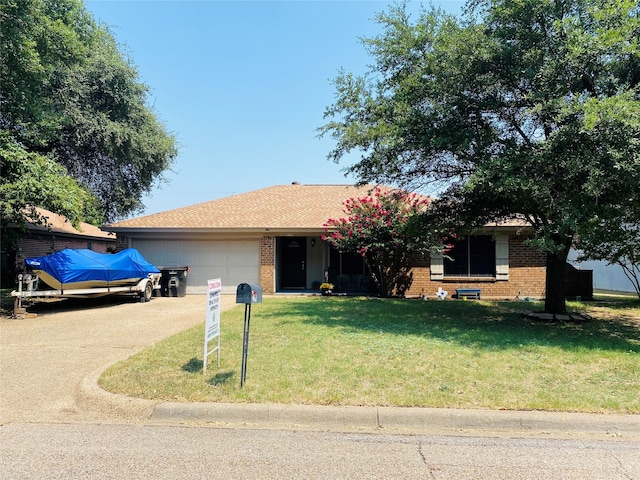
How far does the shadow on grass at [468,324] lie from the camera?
25.1 feet

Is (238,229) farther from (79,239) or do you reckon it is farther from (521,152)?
(79,239)

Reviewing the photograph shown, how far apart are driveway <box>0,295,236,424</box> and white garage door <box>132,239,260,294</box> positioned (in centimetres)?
323

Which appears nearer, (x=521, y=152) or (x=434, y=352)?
(x=434, y=352)

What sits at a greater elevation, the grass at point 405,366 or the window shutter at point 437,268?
the window shutter at point 437,268

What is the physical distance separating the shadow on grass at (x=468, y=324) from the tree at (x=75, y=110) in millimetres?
7126

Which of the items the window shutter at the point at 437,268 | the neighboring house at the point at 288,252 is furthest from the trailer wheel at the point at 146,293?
the window shutter at the point at 437,268

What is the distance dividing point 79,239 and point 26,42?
16.8 meters

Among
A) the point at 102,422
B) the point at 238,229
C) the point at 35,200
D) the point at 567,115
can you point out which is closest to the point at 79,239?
the point at 238,229

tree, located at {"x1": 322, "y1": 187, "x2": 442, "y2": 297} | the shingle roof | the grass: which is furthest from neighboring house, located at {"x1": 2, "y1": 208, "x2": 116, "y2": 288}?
the grass

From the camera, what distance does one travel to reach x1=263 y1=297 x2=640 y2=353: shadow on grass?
7660 millimetres

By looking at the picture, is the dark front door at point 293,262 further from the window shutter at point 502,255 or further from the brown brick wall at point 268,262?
the window shutter at point 502,255

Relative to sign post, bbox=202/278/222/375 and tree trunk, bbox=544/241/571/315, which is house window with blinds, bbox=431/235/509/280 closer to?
tree trunk, bbox=544/241/571/315

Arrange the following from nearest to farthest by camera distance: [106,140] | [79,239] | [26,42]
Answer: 1. [26,42]
2. [106,140]
3. [79,239]

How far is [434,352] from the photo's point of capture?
6.75 meters
